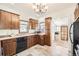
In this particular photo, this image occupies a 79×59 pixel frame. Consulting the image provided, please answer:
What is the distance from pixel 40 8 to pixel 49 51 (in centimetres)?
85

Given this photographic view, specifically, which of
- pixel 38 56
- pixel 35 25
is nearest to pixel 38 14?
pixel 35 25

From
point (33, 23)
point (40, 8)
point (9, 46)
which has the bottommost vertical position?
point (9, 46)

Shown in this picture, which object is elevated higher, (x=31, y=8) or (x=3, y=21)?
(x=31, y=8)

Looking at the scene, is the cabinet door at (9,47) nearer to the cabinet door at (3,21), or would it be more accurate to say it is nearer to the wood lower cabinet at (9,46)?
the wood lower cabinet at (9,46)

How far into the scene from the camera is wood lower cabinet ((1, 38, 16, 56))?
6.12 ft

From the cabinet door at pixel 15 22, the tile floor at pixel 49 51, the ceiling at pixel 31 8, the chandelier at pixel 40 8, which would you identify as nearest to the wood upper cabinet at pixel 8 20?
the cabinet door at pixel 15 22

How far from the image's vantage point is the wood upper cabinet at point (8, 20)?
184cm

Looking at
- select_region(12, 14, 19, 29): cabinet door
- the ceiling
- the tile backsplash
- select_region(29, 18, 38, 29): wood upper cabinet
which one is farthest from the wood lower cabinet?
the ceiling

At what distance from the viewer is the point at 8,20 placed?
192cm

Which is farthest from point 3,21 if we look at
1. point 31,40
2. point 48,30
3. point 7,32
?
point 48,30

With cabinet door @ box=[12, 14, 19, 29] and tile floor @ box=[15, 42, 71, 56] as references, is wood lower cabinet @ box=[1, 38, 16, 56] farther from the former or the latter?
cabinet door @ box=[12, 14, 19, 29]

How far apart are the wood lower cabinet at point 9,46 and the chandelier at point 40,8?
2.32 feet

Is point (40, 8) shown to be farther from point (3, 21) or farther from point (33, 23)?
point (3, 21)

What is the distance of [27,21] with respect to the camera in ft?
6.59
